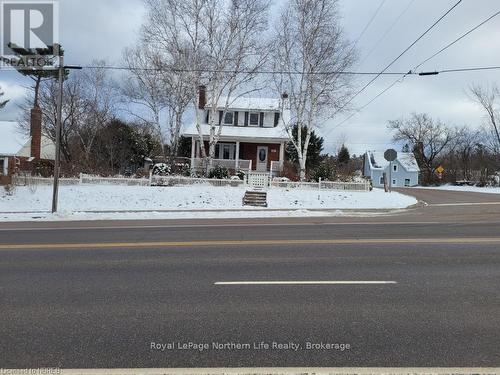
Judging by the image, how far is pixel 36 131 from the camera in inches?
1694

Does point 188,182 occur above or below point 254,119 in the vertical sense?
below

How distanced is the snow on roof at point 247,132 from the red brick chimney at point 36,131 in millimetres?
13363

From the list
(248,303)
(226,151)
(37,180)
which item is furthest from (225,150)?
(248,303)

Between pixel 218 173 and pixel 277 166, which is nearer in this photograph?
pixel 218 173

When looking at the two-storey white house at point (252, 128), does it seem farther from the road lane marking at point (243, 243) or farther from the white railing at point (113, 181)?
the road lane marking at point (243, 243)

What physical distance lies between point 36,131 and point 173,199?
→ 23781 mm

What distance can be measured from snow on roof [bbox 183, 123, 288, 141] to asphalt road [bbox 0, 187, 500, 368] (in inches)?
1110

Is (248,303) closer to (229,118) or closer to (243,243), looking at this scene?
(243,243)

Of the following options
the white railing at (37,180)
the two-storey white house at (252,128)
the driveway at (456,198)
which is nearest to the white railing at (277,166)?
the two-storey white house at (252,128)

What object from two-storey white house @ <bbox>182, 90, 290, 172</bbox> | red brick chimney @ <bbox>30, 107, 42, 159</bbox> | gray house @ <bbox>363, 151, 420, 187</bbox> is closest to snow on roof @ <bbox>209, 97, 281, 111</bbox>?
two-storey white house @ <bbox>182, 90, 290, 172</bbox>

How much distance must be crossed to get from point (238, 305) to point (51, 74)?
4069 cm

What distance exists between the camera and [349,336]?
4.95m

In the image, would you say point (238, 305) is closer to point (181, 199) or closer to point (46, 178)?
point (181, 199)

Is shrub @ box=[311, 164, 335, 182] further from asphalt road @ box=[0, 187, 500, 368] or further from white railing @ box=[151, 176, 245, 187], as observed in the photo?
asphalt road @ box=[0, 187, 500, 368]
